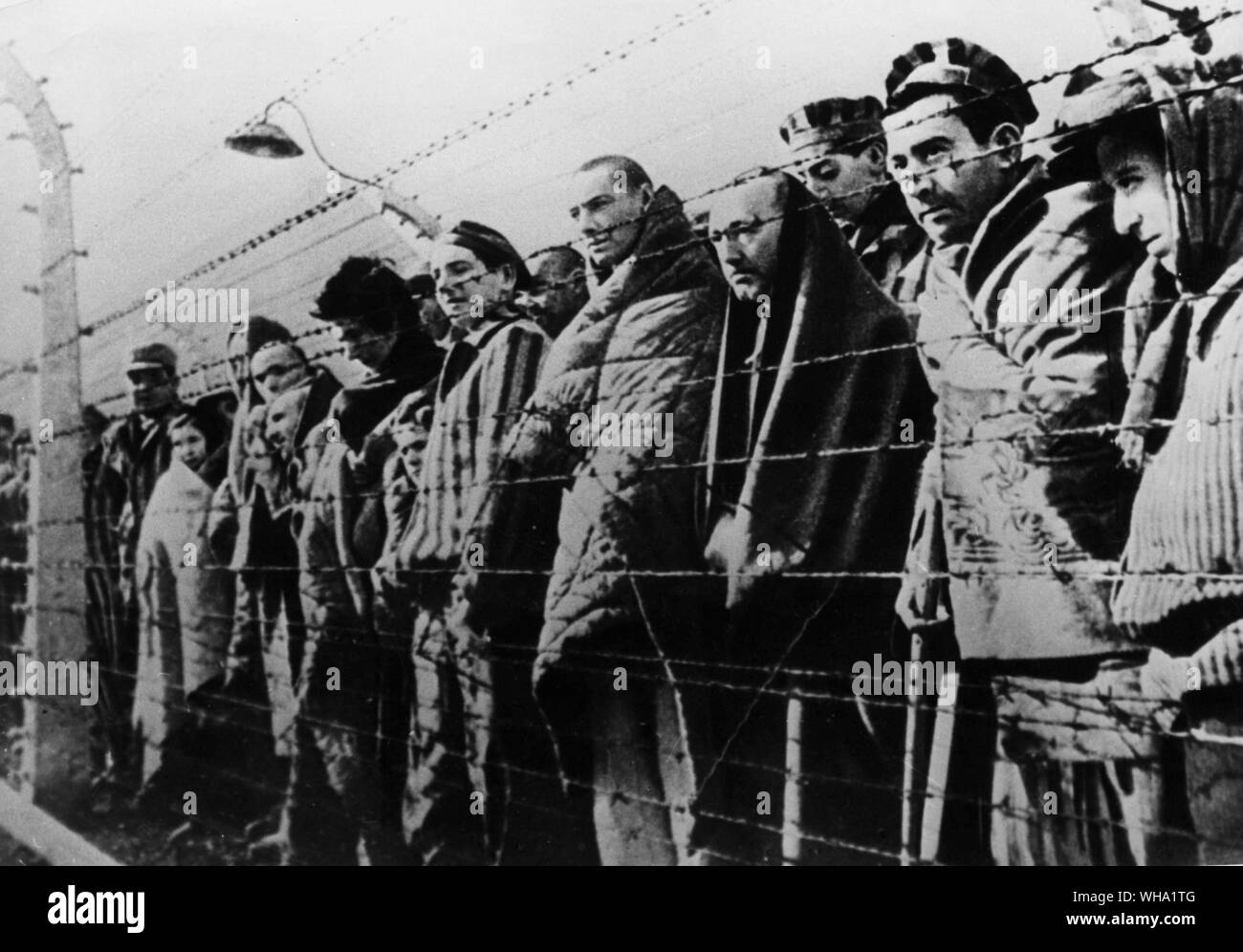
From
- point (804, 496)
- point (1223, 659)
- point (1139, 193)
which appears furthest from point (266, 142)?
point (1223, 659)

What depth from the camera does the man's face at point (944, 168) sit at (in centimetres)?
226

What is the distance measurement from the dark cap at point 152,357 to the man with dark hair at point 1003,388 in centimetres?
196

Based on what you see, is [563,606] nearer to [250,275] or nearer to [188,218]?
[250,275]

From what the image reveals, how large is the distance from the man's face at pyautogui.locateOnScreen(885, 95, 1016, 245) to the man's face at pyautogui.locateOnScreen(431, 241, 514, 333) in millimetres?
895

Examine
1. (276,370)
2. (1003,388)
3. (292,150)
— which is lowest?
(1003,388)

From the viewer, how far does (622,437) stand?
258 centimetres

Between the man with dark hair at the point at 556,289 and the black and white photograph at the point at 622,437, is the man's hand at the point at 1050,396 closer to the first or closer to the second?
the black and white photograph at the point at 622,437

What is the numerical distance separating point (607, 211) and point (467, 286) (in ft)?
1.30

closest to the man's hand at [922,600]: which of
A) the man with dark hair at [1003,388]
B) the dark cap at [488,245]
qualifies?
the man with dark hair at [1003,388]

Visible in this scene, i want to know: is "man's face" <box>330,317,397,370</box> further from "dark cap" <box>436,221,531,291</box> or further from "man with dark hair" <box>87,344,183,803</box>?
"man with dark hair" <box>87,344,183,803</box>

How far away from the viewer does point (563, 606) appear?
2631mm

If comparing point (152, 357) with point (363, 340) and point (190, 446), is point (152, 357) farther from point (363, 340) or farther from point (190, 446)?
point (363, 340)

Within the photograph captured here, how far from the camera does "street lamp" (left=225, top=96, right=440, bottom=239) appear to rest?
2.88 meters
